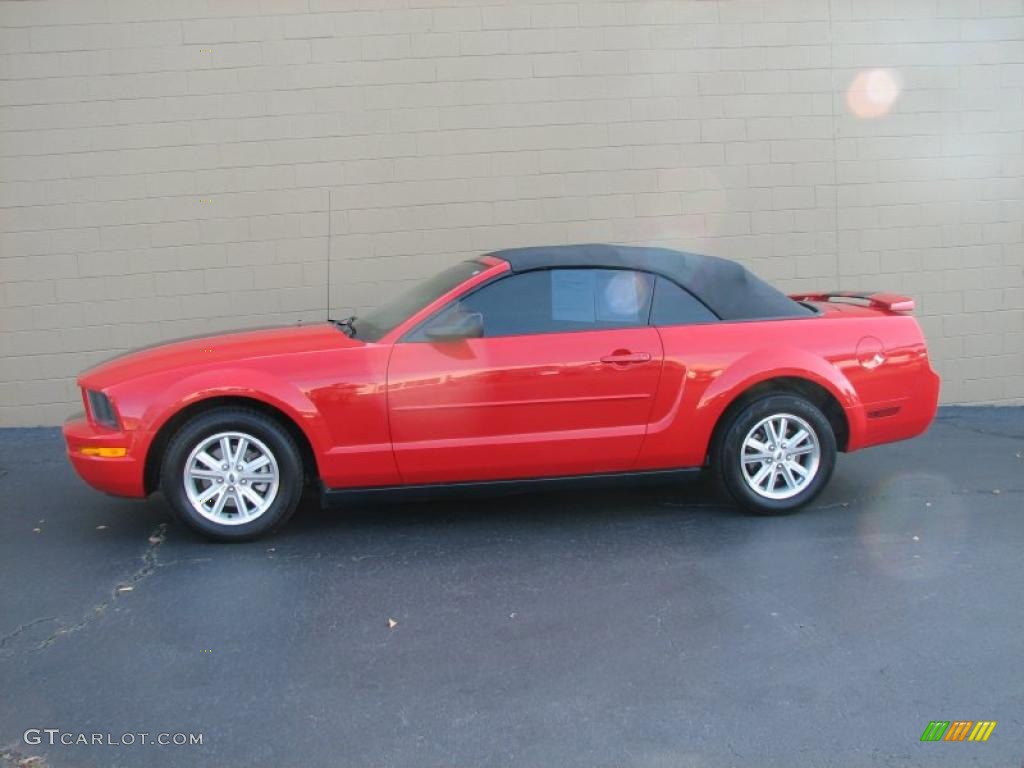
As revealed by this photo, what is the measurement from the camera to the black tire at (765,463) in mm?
5652

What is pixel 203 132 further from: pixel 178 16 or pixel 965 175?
pixel 965 175

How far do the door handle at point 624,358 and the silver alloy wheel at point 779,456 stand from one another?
77cm

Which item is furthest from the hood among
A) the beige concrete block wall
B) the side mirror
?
the beige concrete block wall

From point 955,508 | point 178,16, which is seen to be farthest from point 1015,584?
point 178,16

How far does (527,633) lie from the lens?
13.9 ft

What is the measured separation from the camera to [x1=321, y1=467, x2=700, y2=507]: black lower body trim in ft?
17.7

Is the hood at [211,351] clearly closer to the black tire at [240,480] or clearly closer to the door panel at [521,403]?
the black tire at [240,480]

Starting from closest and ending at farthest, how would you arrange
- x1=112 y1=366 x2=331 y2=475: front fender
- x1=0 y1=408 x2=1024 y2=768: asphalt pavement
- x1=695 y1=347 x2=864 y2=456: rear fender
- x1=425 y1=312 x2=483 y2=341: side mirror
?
x1=0 y1=408 x2=1024 y2=768: asphalt pavement < x1=112 y1=366 x2=331 y2=475: front fender < x1=425 y1=312 x2=483 y2=341: side mirror < x1=695 y1=347 x2=864 y2=456: rear fender

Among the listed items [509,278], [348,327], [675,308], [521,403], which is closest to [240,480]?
[348,327]

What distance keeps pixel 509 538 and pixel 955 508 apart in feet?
8.71

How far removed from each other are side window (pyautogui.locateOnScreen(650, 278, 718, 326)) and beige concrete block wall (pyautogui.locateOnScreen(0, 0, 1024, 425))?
9.58ft

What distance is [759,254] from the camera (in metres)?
8.72

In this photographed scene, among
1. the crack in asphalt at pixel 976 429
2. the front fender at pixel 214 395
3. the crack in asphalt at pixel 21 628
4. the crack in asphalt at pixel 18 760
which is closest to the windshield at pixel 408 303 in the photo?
the front fender at pixel 214 395

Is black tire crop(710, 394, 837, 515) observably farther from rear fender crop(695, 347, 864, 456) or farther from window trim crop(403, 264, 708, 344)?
window trim crop(403, 264, 708, 344)
